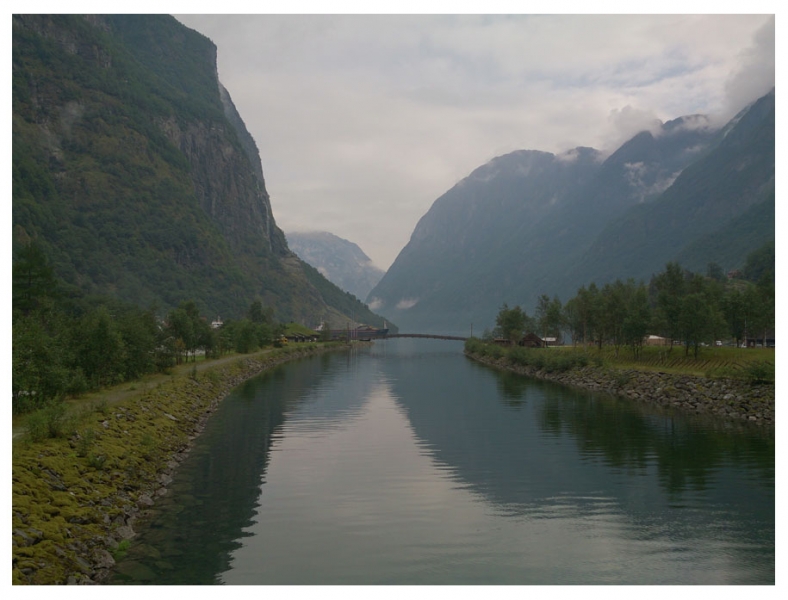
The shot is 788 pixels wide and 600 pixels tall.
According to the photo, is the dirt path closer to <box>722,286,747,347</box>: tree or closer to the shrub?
the shrub

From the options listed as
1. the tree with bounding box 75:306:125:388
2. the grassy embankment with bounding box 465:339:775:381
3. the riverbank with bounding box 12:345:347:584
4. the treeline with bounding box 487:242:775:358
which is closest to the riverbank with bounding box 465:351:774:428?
the grassy embankment with bounding box 465:339:775:381

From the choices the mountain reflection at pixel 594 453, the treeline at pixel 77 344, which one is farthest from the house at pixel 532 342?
the mountain reflection at pixel 594 453

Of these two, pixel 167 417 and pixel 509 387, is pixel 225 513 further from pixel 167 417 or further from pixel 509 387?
pixel 509 387

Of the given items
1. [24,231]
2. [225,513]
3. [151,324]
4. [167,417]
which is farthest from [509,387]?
[24,231]

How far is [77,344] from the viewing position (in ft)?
192

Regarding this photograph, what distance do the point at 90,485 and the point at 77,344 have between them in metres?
31.5

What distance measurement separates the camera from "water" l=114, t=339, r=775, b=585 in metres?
25.8

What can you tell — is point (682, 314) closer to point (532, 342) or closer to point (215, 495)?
point (532, 342)

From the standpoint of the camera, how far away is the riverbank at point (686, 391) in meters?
64.0

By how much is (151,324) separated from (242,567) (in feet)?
224

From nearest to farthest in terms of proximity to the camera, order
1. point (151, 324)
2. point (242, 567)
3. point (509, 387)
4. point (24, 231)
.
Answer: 1. point (242, 567)
2. point (151, 324)
3. point (509, 387)
4. point (24, 231)

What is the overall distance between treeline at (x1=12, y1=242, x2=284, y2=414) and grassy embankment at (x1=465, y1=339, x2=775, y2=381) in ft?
203

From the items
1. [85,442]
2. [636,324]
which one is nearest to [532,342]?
[636,324]

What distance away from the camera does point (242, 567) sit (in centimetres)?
2570
